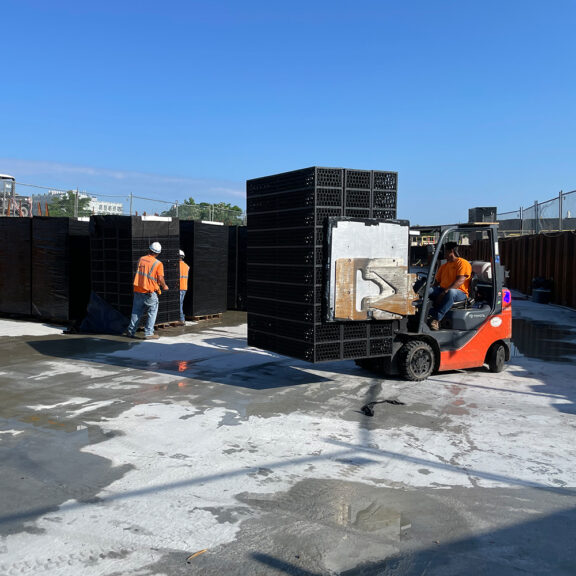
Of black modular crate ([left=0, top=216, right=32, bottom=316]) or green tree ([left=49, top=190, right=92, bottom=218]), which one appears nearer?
black modular crate ([left=0, top=216, right=32, bottom=316])

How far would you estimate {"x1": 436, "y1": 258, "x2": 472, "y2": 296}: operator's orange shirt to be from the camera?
8.20 m

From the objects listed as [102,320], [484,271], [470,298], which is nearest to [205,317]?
[102,320]

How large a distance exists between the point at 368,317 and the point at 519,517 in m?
3.39

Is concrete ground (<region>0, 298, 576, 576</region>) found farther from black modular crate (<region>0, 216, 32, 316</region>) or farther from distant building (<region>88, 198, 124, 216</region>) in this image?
distant building (<region>88, 198, 124, 216</region>)

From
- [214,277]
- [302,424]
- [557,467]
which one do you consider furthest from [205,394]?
[214,277]

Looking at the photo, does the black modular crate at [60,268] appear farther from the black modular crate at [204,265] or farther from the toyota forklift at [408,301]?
the toyota forklift at [408,301]

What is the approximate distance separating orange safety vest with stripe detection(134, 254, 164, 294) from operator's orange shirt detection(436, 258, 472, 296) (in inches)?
213

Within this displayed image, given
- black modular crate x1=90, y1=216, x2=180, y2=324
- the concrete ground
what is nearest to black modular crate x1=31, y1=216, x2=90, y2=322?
black modular crate x1=90, y1=216, x2=180, y2=324

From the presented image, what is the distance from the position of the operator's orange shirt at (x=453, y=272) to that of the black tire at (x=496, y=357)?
104 cm

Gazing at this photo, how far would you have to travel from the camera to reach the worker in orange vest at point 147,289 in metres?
10.8

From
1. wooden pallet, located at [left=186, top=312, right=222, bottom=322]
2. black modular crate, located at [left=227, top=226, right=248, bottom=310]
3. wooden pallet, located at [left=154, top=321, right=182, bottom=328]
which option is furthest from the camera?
black modular crate, located at [left=227, top=226, right=248, bottom=310]

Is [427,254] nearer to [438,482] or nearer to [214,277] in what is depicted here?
[438,482]


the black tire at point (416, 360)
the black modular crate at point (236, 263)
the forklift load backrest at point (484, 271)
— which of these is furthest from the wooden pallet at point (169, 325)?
the forklift load backrest at point (484, 271)

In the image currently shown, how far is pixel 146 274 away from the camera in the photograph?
1081 cm
